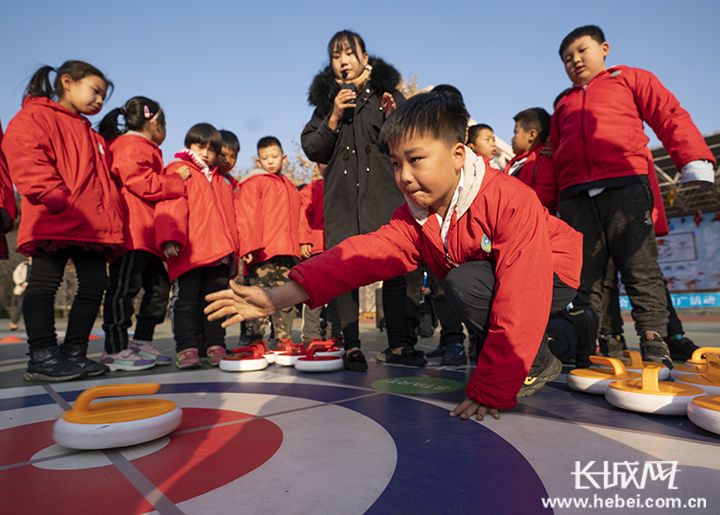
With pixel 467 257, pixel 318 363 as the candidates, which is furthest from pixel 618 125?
pixel 318 363

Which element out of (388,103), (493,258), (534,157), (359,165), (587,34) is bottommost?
(493,258)

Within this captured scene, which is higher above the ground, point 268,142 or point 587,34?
point 587,34

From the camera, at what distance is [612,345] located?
3.00 m

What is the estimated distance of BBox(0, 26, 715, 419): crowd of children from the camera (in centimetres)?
148

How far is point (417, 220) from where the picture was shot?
5.52 feet

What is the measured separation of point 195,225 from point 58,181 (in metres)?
0.94

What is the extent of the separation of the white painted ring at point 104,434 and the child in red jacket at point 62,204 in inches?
58.5

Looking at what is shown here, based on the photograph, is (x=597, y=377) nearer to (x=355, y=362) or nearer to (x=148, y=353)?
(x=355, y=362)

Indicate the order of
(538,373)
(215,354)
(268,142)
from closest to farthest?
(538,373), (215,354), (268,142)

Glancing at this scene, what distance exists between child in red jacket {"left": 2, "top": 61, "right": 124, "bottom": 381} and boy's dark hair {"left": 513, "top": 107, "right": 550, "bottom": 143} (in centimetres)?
314

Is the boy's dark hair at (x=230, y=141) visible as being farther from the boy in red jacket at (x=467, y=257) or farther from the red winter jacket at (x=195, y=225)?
the boy in red jacket at (x=467, y=257)

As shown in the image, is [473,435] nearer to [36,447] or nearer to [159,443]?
[159,443]

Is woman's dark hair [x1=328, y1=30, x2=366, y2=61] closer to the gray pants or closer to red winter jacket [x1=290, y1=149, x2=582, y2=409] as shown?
red winter jacket [x1=290, y1=149, x2=582, y2=409]

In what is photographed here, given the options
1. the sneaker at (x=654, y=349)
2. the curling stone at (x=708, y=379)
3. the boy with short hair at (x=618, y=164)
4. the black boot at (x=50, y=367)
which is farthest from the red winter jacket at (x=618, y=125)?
the black boot at (x=50, y=367)
